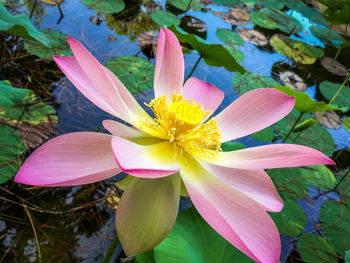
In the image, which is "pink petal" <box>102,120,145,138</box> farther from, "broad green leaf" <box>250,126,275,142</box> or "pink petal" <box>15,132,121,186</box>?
"broad green leaf" <box>250,126,275,142</box>

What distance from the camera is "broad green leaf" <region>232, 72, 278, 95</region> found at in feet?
5.61

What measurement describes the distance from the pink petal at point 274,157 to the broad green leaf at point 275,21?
2195mm

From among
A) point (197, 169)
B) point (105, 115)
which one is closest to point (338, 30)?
point (105, 115)

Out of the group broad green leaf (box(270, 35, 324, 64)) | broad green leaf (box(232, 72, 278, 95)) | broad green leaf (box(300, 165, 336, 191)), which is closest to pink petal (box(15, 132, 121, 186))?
broad green leaf (box(300, 165, 336, 191))

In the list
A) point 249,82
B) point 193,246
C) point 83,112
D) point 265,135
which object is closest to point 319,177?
point 265,135

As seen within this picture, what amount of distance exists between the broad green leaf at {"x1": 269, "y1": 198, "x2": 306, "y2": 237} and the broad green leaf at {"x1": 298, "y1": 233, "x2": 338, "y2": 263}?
0.12ft

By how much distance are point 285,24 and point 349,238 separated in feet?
7.00

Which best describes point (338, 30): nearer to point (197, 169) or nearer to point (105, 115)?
point (105, 115)

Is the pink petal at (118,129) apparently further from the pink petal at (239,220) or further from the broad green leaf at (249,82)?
the broad green leaf at (249,82)

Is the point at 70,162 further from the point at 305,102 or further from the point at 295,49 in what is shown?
the point at 295,49

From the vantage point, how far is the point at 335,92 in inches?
75.0

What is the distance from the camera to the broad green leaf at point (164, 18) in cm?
196

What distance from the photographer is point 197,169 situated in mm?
613

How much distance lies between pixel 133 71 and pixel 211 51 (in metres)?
0.48
